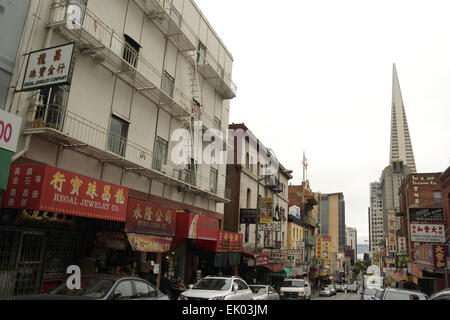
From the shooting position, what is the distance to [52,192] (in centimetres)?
1044

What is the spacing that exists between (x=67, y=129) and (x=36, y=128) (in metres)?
1.71

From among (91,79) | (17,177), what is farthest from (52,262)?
(91,79)

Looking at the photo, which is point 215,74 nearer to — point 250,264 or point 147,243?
point 147,243

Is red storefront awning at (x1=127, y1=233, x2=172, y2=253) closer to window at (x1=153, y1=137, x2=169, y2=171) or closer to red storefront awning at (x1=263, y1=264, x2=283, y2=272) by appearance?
window at (x1=153, y1=137, x2=169, y2=171)

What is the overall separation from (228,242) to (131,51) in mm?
13924

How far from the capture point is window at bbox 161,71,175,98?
1948 centimetres

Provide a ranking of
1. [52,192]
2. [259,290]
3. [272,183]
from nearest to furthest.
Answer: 1. [52,192]
2. [259,290]
3. [272,183]

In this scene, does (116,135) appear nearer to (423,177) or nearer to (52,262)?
(52,262)

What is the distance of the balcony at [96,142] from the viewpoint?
1153cm

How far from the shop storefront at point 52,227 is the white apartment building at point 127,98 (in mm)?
1360

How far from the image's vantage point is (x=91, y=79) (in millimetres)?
14258

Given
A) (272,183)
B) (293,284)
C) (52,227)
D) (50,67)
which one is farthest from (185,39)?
(272,183)

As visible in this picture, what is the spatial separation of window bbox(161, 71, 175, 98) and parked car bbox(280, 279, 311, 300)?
17663mm
